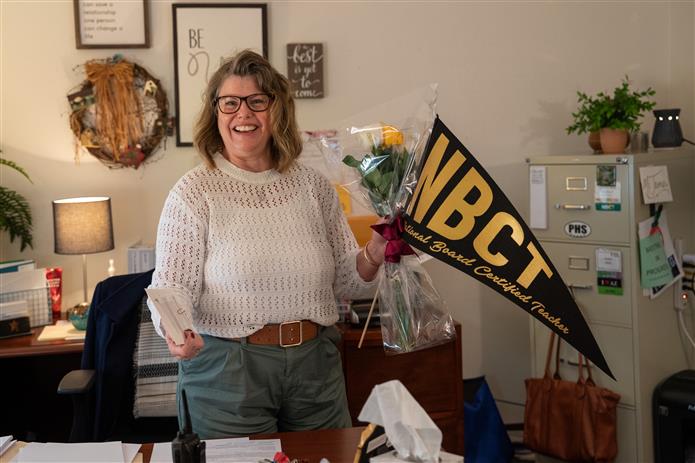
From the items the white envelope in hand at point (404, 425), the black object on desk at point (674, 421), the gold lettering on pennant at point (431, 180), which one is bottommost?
the black object on desk at point (674, 421)

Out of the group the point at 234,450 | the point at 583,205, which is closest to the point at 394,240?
the point at 234,450

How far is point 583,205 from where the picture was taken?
330 cm

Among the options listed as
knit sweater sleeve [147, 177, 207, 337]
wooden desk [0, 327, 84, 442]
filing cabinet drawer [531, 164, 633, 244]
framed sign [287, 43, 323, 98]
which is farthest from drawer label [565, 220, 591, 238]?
wooden desk [0, 327, 84, 442]

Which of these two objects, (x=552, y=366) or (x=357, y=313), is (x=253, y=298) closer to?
(x=357, y=313)

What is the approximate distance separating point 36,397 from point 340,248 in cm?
192

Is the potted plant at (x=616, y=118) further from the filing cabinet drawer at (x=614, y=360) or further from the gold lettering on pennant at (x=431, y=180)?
the gold lettering on pennant at (x=431, y=180)

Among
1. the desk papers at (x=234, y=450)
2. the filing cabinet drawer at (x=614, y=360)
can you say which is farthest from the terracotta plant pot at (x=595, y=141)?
the desk papers at (x=234, y=450)

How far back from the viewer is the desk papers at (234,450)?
5.95 ft

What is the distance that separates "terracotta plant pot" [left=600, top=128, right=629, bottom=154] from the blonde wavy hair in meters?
1.64

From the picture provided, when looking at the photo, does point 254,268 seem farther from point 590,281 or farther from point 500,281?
point 590,281

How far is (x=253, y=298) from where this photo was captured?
207cm

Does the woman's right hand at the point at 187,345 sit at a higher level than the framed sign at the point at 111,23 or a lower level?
lower

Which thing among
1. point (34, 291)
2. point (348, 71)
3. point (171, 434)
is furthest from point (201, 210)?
point (348, 71)

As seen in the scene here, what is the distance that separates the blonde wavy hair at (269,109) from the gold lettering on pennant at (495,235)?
1.89 ft
